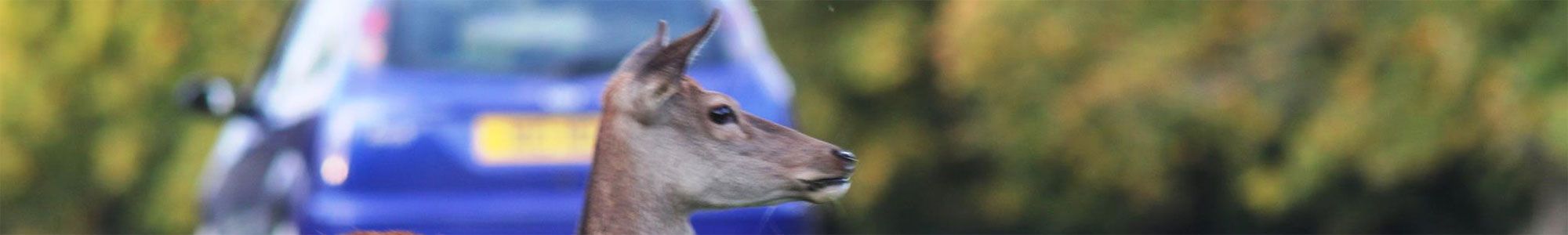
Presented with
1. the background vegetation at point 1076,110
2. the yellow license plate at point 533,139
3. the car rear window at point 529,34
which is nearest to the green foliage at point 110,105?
the background vegetation at point 1076,110

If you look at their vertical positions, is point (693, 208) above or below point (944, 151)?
below

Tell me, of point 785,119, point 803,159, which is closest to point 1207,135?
point 785,119

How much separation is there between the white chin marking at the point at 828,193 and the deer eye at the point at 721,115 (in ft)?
0.59

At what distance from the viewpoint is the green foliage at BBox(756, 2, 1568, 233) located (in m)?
6.98

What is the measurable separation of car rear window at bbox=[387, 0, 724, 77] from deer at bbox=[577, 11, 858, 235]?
2.27 m

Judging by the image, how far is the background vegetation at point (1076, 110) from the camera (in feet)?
23.2

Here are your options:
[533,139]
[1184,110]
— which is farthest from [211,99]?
[1184,110]

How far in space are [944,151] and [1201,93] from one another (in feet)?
4.25

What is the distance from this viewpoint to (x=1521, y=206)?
7.85 metres

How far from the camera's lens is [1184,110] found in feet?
24.9

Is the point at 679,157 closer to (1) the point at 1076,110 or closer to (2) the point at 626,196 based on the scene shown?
(2) the point at 626,196

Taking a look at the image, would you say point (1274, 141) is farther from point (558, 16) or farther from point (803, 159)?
point (803, 159)

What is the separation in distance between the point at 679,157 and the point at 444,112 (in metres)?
2.14

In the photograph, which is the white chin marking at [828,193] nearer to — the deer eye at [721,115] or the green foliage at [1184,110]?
the deer eye at [721,115]
